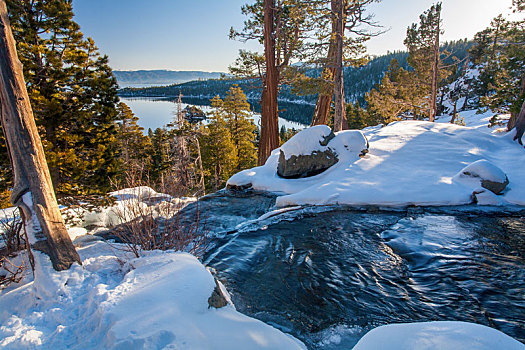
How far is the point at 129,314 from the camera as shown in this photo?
2.52 meters

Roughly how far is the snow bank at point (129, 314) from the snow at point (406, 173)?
5117mm

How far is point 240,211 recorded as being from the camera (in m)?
8.15

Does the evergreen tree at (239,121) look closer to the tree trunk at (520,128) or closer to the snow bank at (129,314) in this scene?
the tree trunk at (520,128)

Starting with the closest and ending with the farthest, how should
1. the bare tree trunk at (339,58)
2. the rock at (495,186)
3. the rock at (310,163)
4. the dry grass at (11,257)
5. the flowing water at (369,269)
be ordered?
the flowing water at (369,269), the dry grass at (11,257), the rock at (495,186), the rock at (310,163), the bare tree trunk at (339,58)

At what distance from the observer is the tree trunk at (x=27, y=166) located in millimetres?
3223

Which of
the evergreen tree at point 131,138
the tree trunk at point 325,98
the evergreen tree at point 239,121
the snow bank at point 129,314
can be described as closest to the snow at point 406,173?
the tree trunk at point 325,98

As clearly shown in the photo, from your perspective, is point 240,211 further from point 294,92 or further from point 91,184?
point 294,92

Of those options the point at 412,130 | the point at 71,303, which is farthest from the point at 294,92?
the point at 71,303

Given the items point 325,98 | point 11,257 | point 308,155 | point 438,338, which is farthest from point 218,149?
point 438,338

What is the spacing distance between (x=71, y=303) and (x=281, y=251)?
3533 mm

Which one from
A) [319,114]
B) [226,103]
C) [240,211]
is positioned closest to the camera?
[240,211]

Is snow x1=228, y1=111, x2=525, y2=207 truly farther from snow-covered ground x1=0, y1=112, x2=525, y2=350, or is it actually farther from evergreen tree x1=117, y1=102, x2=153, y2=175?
evergreen tree x1=117, y1=102, x2=153, y2=175

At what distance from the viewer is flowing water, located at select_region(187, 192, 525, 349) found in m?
3.47

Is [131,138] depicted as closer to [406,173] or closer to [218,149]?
[218,149]
